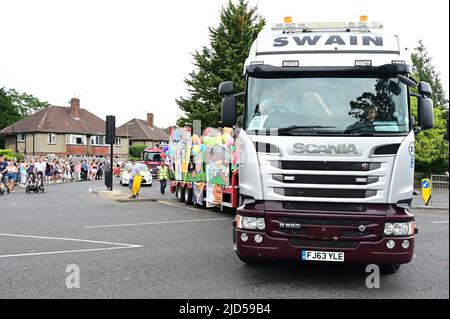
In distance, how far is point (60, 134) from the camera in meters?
62.4

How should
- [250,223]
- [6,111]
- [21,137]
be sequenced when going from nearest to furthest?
[250,223] < [21,137] < [6,111]

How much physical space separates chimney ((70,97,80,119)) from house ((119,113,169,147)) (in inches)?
499

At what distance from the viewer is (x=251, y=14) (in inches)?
1539

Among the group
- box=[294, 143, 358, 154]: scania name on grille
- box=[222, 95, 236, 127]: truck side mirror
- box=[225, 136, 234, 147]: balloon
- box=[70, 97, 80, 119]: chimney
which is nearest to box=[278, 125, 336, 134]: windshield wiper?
box=[294, 143, 358, 154]: scania name on grille

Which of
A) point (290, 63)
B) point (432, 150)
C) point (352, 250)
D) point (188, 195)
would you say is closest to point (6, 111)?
point (432, 150)

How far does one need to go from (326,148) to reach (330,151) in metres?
0.06

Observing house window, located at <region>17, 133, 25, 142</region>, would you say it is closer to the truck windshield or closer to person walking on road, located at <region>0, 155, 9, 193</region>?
person walking on road, located at <region>0, 155, 9, 193</region>

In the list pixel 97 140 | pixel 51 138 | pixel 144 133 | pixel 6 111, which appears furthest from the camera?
pixel 144 133

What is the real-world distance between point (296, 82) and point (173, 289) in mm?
3176

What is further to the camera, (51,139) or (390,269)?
(51,139)

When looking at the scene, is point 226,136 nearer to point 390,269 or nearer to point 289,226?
point 390,269

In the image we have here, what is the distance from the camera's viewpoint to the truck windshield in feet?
19.9

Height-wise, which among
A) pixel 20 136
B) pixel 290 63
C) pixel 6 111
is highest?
pixel 6 111

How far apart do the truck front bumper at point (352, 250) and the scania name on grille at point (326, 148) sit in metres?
1.12
